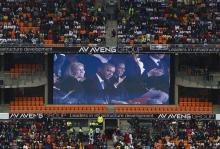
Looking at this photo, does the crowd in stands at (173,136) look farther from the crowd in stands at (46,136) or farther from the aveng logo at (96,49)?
the aveng logo at (96,49)

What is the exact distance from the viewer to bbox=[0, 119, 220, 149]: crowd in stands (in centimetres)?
4700

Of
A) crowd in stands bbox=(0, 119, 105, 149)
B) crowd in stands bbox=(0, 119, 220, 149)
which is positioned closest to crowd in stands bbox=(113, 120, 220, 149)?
crowd in stands bbox=(0, 119, 220, 149)

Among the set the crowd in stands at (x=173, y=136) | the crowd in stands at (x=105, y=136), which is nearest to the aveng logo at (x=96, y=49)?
the crowd in stands at (x=105, y=136)

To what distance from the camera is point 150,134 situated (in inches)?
1924

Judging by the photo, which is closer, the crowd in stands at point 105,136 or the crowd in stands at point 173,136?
the crowd in stands at point 105,136

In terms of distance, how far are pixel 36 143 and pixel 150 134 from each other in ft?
24.2

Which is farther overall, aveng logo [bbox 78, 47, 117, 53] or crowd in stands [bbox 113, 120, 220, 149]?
aveng logo [bbox 78, 47, 117, 53]

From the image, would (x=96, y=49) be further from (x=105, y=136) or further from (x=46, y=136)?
(x=46, y=136)

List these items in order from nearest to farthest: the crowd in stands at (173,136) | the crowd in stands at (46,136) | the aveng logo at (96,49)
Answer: the crowd in stands at (46,136) < the crowd in stands at (173,136) < the aveng logo at (96,49)

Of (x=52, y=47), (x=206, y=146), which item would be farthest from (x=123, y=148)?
(x=52, y=47)

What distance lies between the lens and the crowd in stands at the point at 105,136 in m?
47.0

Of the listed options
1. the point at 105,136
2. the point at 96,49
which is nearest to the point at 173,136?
the point at 105,136

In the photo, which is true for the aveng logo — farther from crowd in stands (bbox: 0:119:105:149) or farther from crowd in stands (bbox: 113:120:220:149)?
crowd in stands (bbox: 113:120:220:149)

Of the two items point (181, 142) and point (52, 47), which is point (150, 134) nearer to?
point (181, 142)
